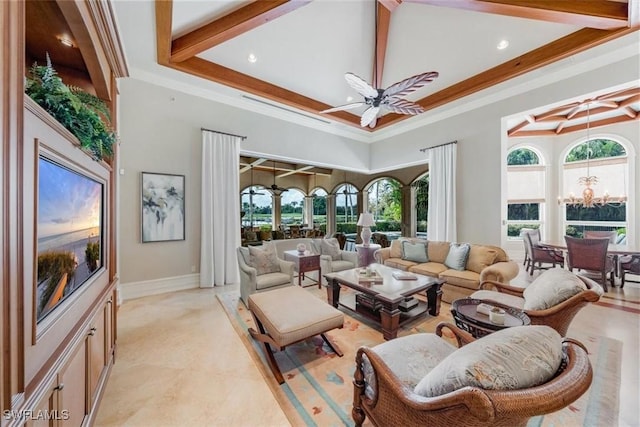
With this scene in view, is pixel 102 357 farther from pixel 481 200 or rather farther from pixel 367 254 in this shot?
pixel 481 200

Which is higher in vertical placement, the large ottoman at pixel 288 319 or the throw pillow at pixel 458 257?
the throw pillow at pixel 458 257

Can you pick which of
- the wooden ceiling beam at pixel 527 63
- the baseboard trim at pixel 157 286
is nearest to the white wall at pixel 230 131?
the baseboard trim at pixel 157 286

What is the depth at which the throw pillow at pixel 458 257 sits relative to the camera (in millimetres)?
3867

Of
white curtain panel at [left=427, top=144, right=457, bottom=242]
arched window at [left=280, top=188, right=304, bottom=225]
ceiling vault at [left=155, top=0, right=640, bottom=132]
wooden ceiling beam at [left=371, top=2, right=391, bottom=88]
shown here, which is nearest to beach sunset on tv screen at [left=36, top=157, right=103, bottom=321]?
ceiling vault at [left=155, top=0, right=640, bottom=132]

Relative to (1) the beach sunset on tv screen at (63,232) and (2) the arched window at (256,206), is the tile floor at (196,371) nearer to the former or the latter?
(1) the beach sunset on tv screen at (63,232)

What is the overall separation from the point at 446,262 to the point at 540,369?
3.47 meters

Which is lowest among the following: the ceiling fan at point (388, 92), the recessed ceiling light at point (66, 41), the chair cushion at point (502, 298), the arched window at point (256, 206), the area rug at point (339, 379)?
the area rug at point (339, 379)

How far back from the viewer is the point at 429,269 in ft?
13.1

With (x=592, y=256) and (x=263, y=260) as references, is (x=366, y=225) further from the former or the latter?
(x=592, y=256)

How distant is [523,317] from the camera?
2045mm

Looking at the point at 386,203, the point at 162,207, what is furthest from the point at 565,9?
the point at 386,203

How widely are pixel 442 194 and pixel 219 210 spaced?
469 centimetres

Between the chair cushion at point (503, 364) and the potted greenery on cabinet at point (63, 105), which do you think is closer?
the chair cushion at point (503, 364)

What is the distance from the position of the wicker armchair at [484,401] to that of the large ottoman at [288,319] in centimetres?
95
